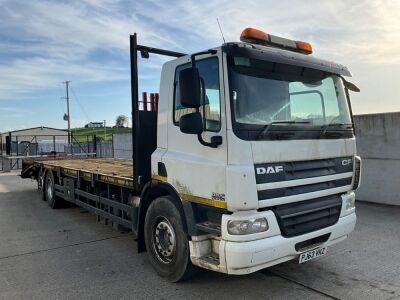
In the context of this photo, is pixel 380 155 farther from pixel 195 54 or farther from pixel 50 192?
pixel 50 192

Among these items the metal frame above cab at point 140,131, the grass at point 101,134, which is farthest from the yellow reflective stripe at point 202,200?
the grass at point 101,134

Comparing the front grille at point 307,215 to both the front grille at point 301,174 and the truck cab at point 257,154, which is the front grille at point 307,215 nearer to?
the truck cab at point 257,154

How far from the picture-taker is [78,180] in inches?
300

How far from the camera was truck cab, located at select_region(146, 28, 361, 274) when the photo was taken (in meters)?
3.57

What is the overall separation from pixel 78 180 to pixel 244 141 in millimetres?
5010

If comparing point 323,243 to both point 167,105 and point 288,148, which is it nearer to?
point 288,148

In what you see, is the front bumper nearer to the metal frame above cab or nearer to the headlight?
the headlight

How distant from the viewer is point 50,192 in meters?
9.42

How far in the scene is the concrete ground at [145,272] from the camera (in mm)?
4172

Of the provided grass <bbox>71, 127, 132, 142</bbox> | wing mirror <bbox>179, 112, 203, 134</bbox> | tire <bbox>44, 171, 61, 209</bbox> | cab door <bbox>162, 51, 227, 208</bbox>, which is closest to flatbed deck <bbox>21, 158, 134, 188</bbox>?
tire <bbox>44, 171, 61, 209</bbox>

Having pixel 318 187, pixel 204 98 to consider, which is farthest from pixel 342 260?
pixel 204 98

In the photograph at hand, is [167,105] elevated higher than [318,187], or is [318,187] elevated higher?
[167,105]

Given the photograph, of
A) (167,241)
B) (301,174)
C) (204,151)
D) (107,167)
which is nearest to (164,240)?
(167,241)

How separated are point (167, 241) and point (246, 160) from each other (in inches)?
63.8
